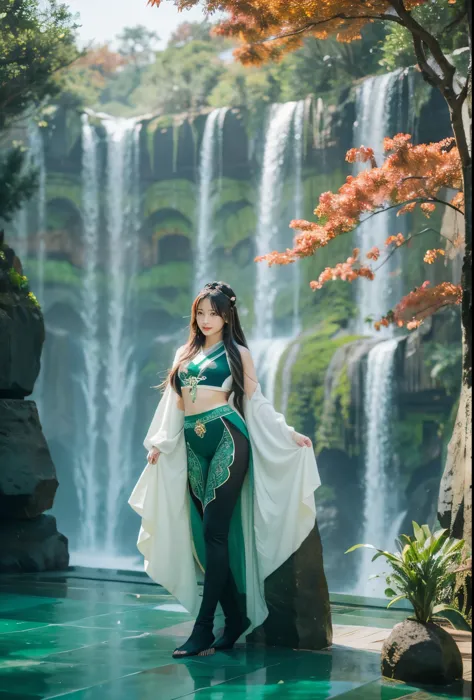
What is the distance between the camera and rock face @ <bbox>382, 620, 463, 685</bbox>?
4.31 metres

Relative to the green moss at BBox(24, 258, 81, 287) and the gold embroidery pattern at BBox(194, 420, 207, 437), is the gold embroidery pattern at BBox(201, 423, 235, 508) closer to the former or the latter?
→ the gold embroidery pattern at BBox(194, 420, 207, 437)

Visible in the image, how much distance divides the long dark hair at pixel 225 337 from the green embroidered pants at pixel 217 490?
0.51ft

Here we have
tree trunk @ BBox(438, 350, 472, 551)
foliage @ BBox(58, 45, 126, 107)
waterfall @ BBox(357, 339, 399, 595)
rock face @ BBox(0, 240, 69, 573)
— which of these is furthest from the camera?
foliage @ BBox(58, 45, 126, 107)

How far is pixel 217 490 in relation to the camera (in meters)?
4.96

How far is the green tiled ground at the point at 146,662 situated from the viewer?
4184mm

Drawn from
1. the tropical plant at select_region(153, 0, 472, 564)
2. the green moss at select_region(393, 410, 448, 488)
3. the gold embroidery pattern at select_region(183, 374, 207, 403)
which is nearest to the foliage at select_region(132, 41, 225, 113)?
the green moss at select_region(393, 410, 448, 488)

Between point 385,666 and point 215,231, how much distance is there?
15.8m

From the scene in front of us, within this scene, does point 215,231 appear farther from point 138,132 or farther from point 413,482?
point 413,482

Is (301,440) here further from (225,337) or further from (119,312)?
(119,312)

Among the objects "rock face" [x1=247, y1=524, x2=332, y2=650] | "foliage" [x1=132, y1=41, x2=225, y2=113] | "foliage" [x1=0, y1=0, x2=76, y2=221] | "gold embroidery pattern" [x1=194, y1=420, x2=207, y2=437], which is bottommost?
"rock face" [x1=247, y1=524, x2=332, y2=650]

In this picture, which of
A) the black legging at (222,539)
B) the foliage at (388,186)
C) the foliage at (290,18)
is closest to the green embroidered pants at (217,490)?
the black legging at (222,539)

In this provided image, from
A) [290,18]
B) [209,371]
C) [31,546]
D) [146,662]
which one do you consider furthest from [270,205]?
[146,662]

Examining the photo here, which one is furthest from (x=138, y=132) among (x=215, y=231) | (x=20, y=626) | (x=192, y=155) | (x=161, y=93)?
(x=20, y=626)

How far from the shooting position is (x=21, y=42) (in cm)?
1053
